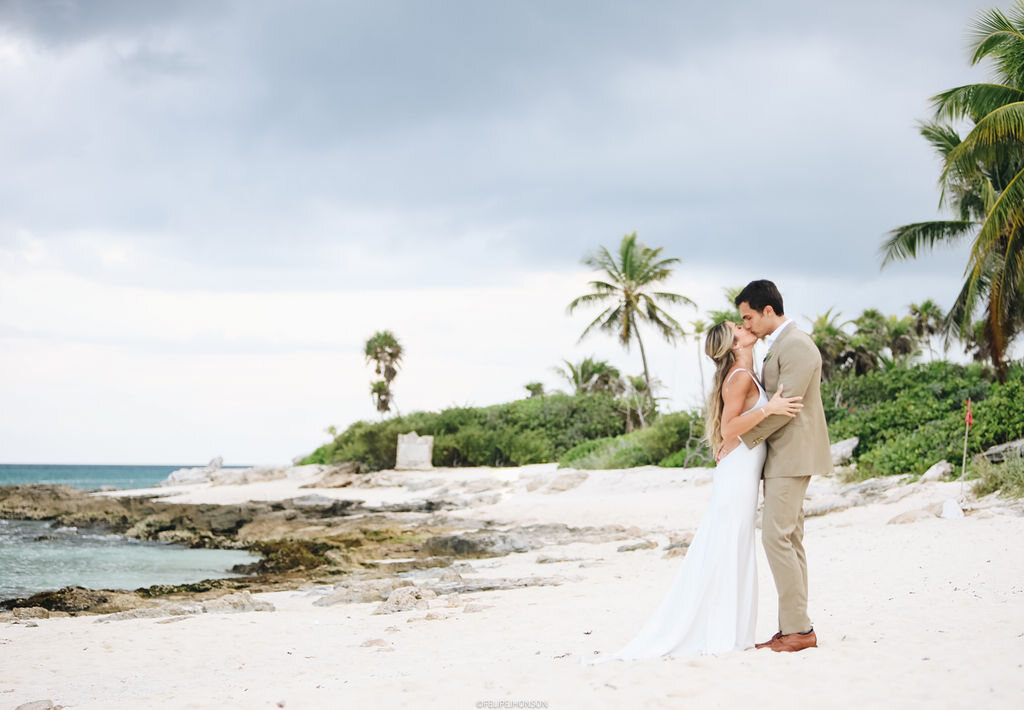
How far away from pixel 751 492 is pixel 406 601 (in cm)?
510

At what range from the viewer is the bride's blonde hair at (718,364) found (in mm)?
4762

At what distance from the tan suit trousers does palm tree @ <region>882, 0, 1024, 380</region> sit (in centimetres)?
1361

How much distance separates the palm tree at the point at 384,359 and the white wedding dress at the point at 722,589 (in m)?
42.4

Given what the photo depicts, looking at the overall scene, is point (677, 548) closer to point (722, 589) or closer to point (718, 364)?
point (722, 589)

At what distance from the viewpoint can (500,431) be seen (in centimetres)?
3159

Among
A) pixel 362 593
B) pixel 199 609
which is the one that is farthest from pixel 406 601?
pixel 199 609

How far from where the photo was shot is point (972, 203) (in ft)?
72.8

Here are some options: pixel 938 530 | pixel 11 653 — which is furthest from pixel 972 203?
pixel 11 653

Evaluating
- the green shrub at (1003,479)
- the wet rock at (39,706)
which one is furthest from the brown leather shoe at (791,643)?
the green shrub at (1003,479)

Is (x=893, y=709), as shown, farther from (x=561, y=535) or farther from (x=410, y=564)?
(x=561, y=535)

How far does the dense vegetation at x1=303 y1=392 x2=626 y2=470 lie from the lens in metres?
30.6

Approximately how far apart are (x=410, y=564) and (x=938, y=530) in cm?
743

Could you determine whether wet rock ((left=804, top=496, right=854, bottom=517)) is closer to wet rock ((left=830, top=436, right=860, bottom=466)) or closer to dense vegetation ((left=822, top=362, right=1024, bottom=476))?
dense vegetation ((left=822, top=362, right=1024, bottom=476))

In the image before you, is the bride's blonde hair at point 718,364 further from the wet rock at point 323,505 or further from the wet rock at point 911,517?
the wet rock at point 323,505
